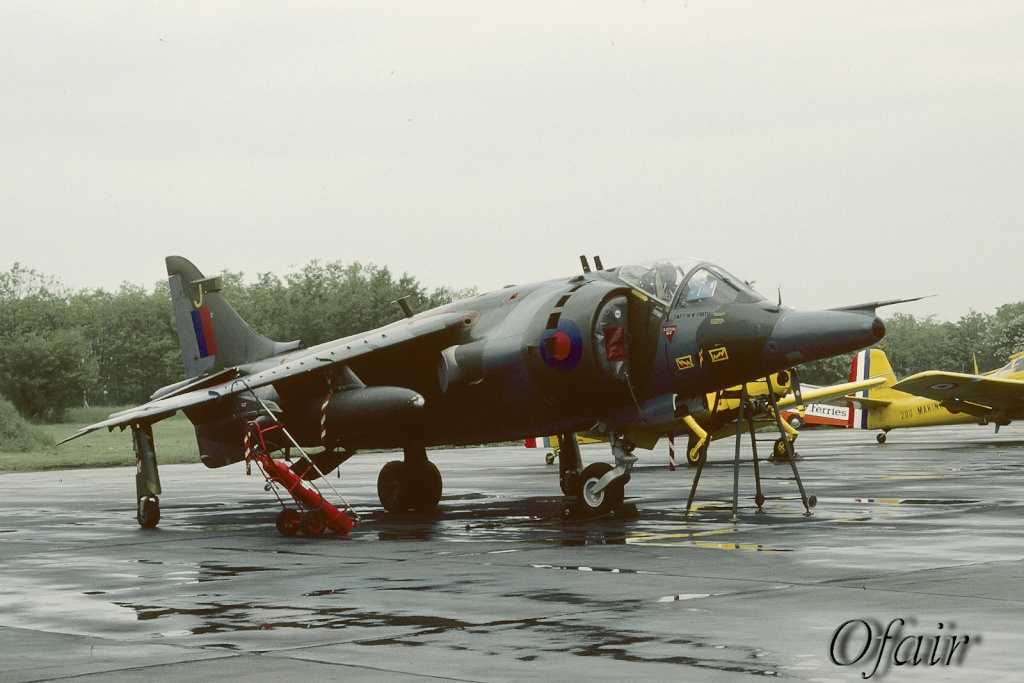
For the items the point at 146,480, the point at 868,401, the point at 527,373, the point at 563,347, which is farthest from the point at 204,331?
the point at 868,401

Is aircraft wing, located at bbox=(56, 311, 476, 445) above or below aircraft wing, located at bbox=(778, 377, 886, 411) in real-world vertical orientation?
above

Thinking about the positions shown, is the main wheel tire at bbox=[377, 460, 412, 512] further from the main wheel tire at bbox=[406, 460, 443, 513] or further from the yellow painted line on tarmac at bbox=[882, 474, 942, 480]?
the yellow painted line on tarmac at bbox=[882, 474, 942, 480]

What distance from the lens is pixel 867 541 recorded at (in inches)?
565

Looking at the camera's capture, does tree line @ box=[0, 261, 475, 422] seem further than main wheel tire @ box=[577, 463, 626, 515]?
Yes

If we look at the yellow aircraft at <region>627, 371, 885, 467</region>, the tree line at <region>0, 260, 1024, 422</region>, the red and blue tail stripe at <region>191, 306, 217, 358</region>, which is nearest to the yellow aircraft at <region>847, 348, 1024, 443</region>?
the yellow aircraft at <region>627, 371, 885, 467</region>

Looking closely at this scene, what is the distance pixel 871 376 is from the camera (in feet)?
145

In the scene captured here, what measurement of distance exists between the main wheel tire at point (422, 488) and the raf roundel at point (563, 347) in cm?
412

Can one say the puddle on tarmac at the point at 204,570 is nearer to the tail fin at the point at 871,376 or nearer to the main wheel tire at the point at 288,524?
the main wheel tire at the point at 288,524

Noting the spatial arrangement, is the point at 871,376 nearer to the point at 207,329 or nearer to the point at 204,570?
the point at 207,329

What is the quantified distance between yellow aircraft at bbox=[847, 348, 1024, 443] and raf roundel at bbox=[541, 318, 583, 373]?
1824cm

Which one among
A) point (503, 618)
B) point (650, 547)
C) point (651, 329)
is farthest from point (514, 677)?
point (651, 329)

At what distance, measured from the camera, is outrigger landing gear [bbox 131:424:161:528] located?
64.1ft

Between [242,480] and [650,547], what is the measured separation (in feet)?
71.7

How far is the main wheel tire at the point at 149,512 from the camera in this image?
19516mm
